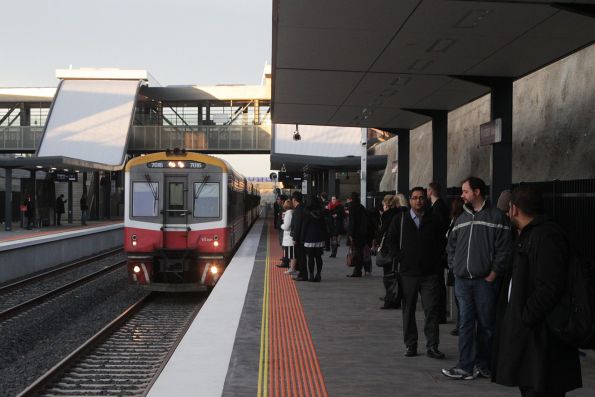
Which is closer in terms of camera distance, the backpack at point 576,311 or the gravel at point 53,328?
the backpack at point 576,311

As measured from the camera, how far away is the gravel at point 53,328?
8.03 meters

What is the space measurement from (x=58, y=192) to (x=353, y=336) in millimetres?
39843

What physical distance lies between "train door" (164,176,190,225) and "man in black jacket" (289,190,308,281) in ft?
7.21

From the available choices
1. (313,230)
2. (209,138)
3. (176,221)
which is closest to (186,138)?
(209,138)

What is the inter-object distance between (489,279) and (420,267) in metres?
1.01

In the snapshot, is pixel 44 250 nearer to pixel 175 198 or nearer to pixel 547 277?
pixel 175 198

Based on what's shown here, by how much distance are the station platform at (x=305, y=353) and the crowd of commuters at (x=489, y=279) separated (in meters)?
0.37

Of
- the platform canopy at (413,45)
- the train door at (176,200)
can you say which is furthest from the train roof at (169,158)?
the platform canopy at (413,45)

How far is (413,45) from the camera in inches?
356

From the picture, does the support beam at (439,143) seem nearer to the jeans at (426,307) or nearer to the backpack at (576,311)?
the jeans at (426,307)

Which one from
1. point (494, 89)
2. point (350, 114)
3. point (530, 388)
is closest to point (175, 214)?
point (350, 114)

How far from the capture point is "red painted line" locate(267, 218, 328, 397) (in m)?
5.31

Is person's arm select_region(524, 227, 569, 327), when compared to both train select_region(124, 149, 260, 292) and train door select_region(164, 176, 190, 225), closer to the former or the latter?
train select_region(124, 149, 260, 292)

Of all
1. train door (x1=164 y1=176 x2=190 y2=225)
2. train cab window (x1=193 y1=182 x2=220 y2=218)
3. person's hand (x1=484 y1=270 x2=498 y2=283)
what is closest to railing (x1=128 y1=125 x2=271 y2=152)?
train cab window (x1=193 y1=182 x2=220 y2=218)
